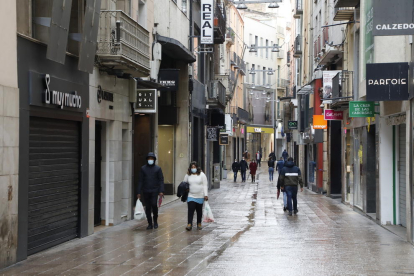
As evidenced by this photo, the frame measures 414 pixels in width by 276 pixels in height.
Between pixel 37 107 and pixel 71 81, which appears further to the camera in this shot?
pixel 71 81

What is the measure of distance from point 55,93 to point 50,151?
1141mm

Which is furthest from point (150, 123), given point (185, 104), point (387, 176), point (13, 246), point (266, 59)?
point (266, 59)

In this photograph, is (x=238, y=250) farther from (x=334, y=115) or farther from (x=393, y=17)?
(x=334, y=115)

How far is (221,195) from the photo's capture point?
105 ft

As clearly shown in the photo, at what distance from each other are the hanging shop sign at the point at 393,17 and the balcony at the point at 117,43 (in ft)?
19.7

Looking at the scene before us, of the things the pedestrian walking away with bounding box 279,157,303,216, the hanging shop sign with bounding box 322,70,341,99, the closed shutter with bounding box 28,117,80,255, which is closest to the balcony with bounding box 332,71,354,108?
the hanging shop sign with bounding box 322,70,341,99

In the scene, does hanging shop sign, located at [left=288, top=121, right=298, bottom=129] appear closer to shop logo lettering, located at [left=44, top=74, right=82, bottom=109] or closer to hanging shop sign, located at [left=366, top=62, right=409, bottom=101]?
hanging shop sign, located at [left=366, top=62, right=409, bottom=101]

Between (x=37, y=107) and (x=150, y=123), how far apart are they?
11.4 metres

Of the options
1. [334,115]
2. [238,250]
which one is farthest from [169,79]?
[238,250]

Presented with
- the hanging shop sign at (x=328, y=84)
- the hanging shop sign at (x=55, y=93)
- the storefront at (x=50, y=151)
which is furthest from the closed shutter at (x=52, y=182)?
the hanging shop sign at (x=328, y=84)

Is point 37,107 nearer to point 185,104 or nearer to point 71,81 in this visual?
point 71,81

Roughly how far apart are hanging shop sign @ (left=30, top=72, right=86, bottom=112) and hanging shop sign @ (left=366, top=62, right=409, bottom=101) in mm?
6140

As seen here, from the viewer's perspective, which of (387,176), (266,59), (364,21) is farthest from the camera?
(266,59)

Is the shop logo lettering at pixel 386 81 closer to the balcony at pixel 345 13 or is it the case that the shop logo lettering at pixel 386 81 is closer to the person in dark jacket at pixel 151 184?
the person in dark jacket at pixel 151 184
